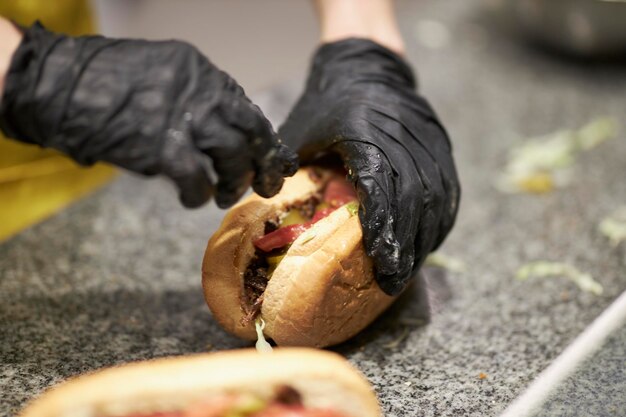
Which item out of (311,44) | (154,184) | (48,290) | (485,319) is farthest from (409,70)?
(311,44)

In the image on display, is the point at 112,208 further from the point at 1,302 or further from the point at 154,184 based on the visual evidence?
the point at 1,302

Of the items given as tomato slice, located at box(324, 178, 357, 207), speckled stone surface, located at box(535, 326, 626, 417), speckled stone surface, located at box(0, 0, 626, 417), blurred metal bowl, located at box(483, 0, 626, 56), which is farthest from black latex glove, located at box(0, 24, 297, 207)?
blurred metal bowl, located at box(483, 0, 626, 56)

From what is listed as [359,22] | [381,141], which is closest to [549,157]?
[359,22]

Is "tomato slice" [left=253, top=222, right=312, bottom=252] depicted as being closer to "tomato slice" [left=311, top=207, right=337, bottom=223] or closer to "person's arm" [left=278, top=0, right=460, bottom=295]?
"tomato slice" [left=311, top=207, right=337, bottom=223]

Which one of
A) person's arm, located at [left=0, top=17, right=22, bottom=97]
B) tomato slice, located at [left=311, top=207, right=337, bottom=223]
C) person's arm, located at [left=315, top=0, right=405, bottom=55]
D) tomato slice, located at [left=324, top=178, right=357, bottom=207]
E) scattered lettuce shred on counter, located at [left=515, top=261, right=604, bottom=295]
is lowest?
scattered lettuce shred on counter, located at [left=515, top=261, right=604, bottom=295]

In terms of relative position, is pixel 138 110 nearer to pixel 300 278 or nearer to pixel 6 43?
pixel 6 43

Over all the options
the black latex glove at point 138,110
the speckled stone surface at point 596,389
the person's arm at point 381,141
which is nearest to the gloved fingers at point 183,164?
the black latex glove at point 138,110
